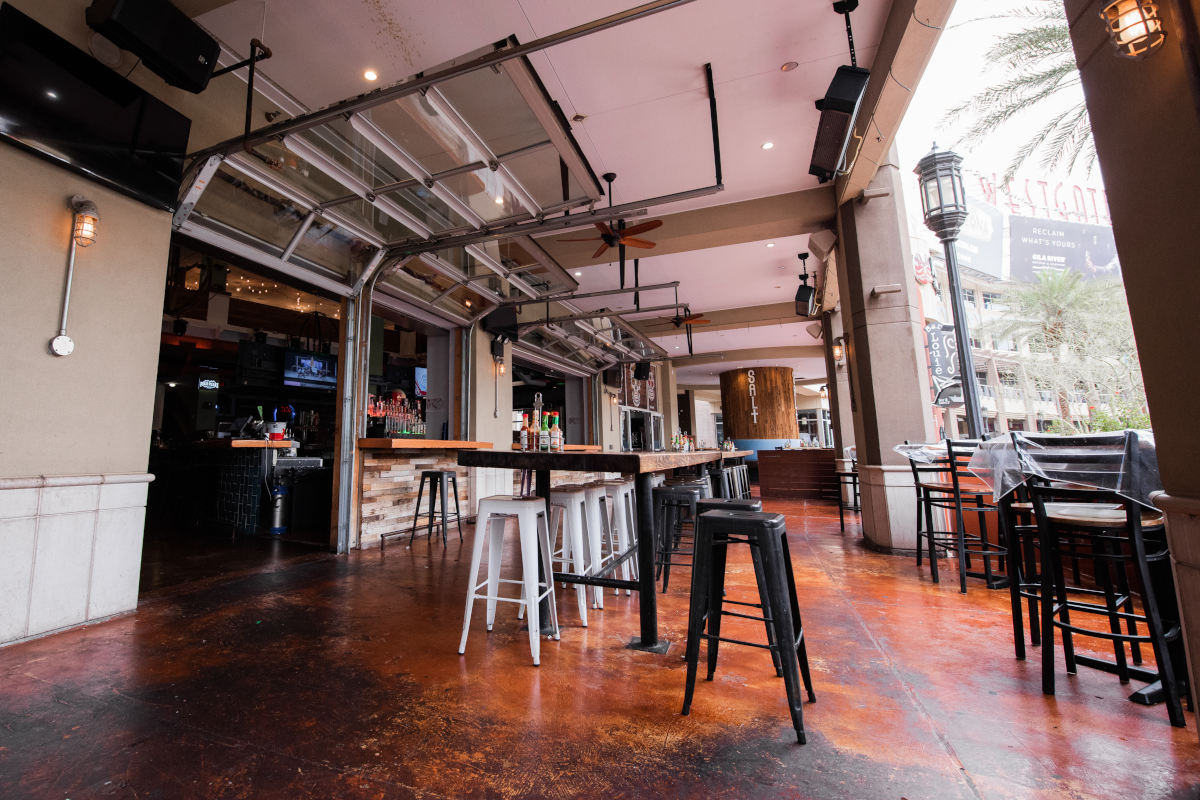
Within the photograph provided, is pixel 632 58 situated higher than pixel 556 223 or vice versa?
pixel 632 58

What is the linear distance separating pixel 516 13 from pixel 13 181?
9.83ft

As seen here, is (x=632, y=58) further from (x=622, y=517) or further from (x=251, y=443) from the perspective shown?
(x=251, y=443)

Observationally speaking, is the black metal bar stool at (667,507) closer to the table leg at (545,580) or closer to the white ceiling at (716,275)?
the table leg at (545,580)

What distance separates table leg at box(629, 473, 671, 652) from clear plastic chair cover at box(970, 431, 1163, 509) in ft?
5.77

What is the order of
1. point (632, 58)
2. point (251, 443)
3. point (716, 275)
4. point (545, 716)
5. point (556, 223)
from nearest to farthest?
1. point (545, 716)
2. point (632, 58)
3. point (556, 223)
4. point (251, 443)
5. point (716, 275)

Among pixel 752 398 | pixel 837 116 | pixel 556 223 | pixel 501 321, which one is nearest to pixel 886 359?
pixel 837 116

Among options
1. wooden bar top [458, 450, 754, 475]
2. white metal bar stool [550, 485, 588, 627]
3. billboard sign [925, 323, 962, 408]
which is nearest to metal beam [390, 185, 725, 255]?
wooden bar top [458, 450, 754, 475]

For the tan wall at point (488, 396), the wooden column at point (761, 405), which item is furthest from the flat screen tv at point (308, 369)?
the wooden column at point (761, 405)

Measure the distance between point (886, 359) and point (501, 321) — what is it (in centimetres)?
492

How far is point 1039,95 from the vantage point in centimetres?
556

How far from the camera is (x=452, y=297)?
623 centimetres

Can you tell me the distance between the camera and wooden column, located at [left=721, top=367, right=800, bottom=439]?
584 inches

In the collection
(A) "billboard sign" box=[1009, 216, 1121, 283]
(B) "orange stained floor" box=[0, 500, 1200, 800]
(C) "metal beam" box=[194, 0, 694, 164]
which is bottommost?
(B) "orange stained floor" box=[0, 500, 1200, 800]

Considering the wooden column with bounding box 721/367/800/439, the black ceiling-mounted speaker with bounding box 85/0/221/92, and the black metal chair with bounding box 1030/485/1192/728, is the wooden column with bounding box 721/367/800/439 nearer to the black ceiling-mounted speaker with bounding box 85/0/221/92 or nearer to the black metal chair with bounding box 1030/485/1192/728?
the black metal chair with bounding box 1030/485/1192/728
